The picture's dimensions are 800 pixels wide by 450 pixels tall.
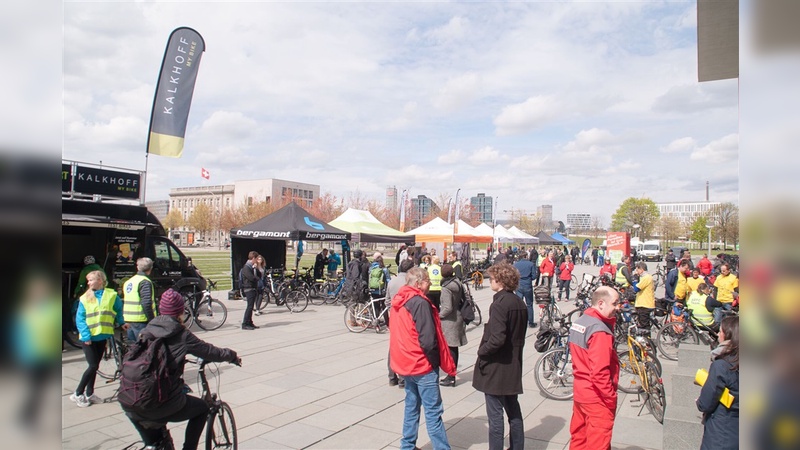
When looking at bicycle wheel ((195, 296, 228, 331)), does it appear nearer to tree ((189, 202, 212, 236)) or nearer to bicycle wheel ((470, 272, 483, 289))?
bicycle wheel ((470, 272, 483, 289))

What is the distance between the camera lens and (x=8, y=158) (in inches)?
31.4

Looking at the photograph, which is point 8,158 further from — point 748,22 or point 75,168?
point 75,168

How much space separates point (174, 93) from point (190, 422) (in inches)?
385

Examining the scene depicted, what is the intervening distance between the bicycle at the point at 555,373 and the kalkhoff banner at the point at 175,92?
9.53 m

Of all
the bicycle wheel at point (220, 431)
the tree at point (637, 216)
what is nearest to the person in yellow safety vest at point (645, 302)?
the bicycle wheel at point (220, 431)

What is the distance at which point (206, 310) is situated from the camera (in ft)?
40.5

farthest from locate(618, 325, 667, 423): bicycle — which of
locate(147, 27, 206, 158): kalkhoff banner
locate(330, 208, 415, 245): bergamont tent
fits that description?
locate(330, 208, 415, 245): bergamont tent

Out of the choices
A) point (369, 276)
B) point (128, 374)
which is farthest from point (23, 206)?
point (369, 276)

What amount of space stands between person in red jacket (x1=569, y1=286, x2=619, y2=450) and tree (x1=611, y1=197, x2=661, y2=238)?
7485 cm

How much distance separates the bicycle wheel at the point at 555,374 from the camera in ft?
23.3

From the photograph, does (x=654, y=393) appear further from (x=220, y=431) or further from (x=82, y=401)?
(x=82, y=401)

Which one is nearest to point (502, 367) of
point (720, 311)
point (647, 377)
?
point (647, 377)

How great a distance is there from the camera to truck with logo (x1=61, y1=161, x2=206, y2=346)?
32.0ft

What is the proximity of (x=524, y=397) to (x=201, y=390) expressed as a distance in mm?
4528
